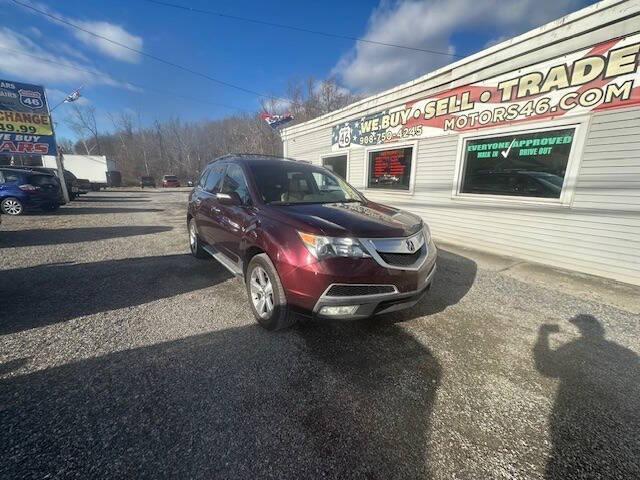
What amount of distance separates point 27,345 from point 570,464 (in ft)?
14.3

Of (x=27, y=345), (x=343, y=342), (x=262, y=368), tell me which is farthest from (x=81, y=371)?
(x=343, y=342)

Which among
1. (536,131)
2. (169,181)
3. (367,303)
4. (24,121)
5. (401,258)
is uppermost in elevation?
(24,121)

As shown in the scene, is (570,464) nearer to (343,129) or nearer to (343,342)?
(343,342)

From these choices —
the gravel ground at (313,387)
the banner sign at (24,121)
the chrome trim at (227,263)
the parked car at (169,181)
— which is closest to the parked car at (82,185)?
the banner sign at (24,121)

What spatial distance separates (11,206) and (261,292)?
12073 mm

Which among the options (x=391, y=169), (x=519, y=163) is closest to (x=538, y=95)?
(x=519, y=163)

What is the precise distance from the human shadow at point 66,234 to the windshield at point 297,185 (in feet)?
19.2

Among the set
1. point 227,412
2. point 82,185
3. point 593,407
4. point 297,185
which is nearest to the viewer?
point 227,412

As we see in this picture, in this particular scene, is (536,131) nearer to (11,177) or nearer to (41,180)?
(41,180)

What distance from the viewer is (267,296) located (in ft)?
9.26

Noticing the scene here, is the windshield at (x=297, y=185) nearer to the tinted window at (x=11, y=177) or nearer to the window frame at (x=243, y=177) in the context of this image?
the window frame at (x=243, y=177)

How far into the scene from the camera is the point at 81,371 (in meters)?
2.21

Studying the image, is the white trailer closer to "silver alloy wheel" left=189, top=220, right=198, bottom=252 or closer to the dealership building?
"silver alloy wheel" left=189, top=220, right=198, bottom=252

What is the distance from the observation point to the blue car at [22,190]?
9.13m
